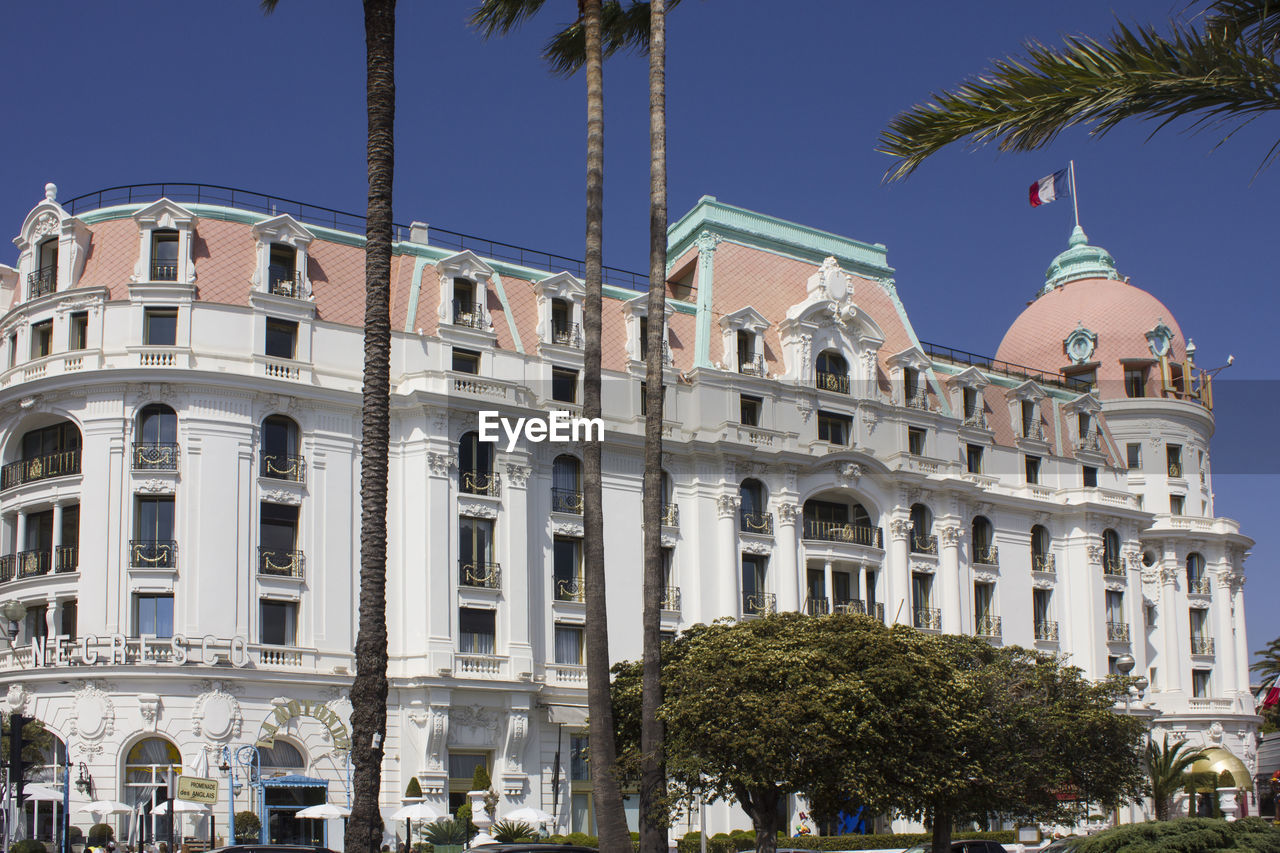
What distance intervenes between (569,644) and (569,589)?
6.86ft

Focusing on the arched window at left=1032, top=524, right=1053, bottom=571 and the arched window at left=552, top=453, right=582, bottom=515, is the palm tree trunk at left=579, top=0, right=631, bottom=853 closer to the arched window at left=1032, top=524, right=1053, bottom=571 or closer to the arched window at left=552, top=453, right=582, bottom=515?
the arched window at left=552, top=453, right=582, bottom=515

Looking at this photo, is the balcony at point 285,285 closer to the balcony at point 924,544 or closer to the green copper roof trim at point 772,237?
the green copper roof trim at point 772,237

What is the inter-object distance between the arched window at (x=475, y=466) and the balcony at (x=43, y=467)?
13350 mm

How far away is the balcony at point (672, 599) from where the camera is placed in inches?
2240

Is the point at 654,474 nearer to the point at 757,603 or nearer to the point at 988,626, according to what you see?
the point at 757,603

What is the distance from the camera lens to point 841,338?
212 ft

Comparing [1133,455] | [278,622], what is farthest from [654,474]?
[1133,455]

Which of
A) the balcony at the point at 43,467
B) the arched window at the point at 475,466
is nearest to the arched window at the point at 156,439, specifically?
the balcony at the point at 43,467

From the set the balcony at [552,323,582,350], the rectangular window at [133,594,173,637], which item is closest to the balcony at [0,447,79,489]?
the rectangular window at [133,594,173,637]

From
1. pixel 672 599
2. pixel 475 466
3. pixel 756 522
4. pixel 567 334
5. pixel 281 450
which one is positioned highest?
pixel 567 334

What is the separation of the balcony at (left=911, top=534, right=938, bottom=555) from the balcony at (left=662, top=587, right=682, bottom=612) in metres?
13.0

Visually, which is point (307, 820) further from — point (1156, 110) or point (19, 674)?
point (1156, 110)

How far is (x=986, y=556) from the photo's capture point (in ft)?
222

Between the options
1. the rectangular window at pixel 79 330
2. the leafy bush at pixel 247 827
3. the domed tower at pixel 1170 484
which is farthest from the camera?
the domed tower at pixel 1170 484
